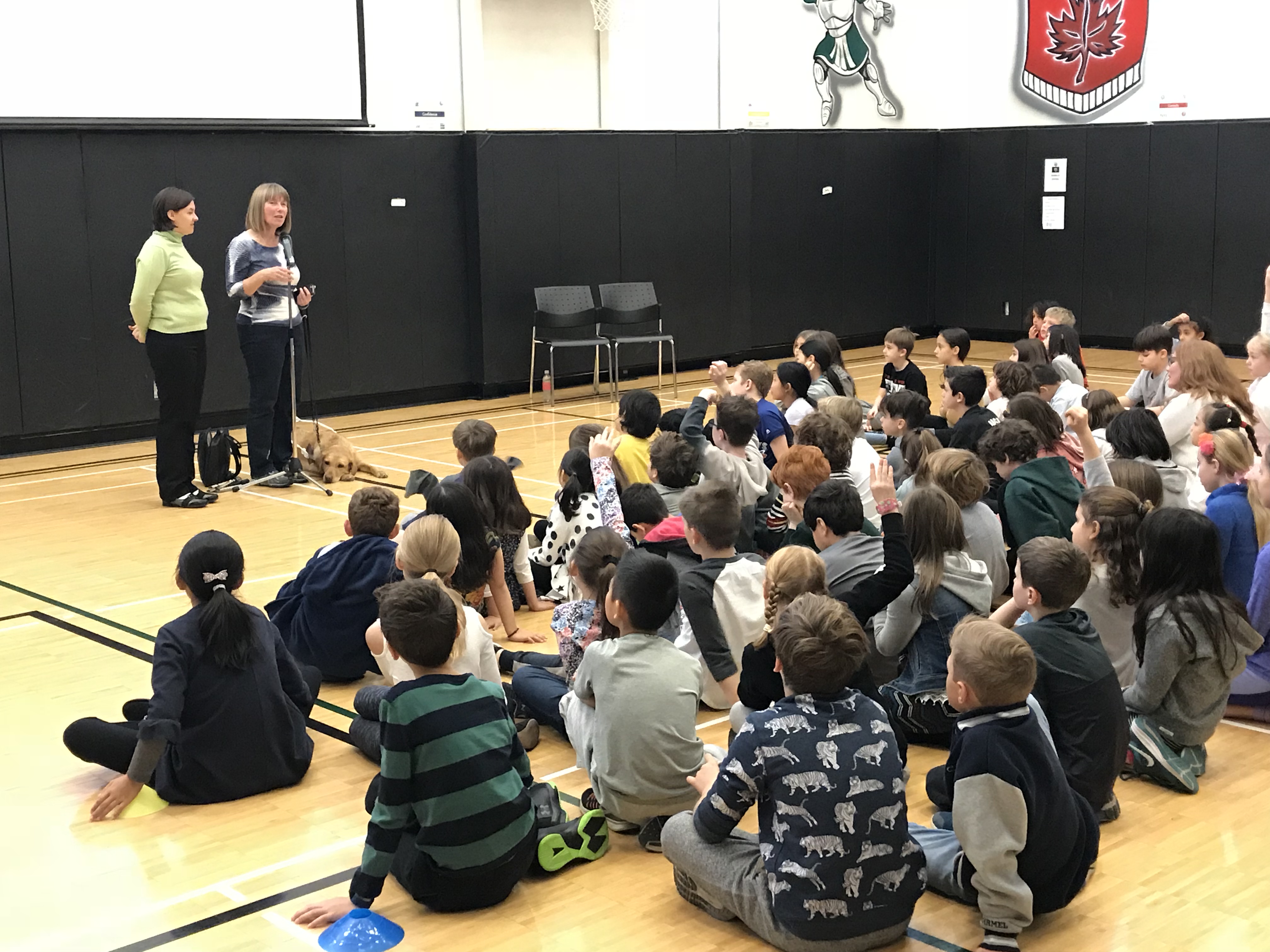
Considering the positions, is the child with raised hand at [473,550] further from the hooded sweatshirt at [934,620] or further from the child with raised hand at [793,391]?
the child with raised hand at [793,391]

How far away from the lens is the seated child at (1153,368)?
745cm

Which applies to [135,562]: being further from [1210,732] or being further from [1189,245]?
[1189,245]

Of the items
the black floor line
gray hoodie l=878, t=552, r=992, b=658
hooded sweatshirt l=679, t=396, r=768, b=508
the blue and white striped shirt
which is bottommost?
the black floor line

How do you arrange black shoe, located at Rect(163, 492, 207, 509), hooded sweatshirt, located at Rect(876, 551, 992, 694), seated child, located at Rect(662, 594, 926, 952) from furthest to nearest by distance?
black shoe, located at Rect(163, 492, 207, 509) < hooded sweatshirt, located at Rect(876, 551, 992, 694) < seated child, located at Rect(662, 594, 926, 952)

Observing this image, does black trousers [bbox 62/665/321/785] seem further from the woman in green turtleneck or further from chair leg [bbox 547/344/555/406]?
chair leg [bbox 547/344/555/406]

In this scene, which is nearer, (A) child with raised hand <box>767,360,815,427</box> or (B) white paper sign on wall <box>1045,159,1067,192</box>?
(A) child with raised hand <box>767,360,815,427</box>

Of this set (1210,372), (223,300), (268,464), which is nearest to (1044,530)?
(1210,372)

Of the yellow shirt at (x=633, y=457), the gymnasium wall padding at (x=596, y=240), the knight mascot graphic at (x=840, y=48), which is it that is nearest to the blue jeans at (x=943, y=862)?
the yellow shirt at (x=633, y=457)

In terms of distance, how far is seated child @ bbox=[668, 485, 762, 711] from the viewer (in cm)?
414

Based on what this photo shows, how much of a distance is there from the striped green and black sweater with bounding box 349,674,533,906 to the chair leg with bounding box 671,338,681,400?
8.30 meters

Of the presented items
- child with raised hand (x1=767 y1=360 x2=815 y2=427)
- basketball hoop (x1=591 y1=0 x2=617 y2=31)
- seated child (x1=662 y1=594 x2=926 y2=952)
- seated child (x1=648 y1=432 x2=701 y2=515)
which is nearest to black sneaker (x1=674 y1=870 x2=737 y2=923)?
seated child (x1=662 y1=594 x2=926 y2=952)

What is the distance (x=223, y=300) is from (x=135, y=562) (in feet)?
12.8

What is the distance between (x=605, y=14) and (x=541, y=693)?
367 inches

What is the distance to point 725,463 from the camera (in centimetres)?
558
